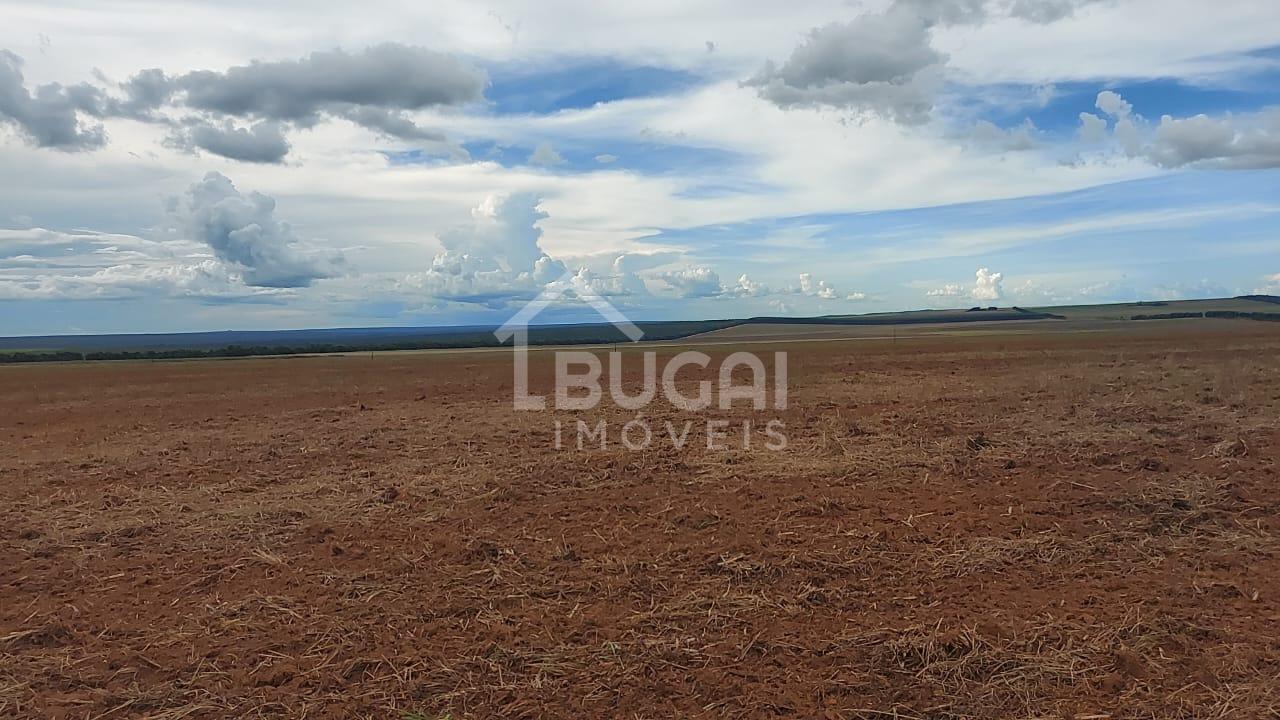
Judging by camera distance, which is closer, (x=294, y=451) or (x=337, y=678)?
(x=337, y=678)

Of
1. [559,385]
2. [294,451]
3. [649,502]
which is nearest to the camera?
[649,502]

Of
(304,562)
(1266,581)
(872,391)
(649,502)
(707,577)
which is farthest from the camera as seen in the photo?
(872,391)

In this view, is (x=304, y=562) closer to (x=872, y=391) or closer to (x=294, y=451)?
(x=294, y=451)

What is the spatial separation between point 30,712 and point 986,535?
23.8 feet

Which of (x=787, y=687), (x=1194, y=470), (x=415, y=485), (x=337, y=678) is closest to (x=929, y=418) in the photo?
(x=1194, y=470)

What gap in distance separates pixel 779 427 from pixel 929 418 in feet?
8.76

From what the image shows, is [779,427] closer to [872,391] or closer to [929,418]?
[929,418]

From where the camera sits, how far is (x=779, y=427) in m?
13.9

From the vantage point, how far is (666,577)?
662 cm

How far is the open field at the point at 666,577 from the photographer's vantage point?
486 centimetres

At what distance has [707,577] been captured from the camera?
6574 mm

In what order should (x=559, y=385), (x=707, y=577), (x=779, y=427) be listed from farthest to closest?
(x=559, y=385) < (x=779, y=427) < (x=707, y=577)

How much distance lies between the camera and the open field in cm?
486

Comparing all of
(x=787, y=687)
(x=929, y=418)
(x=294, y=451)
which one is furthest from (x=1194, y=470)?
(x=294, y=451)
